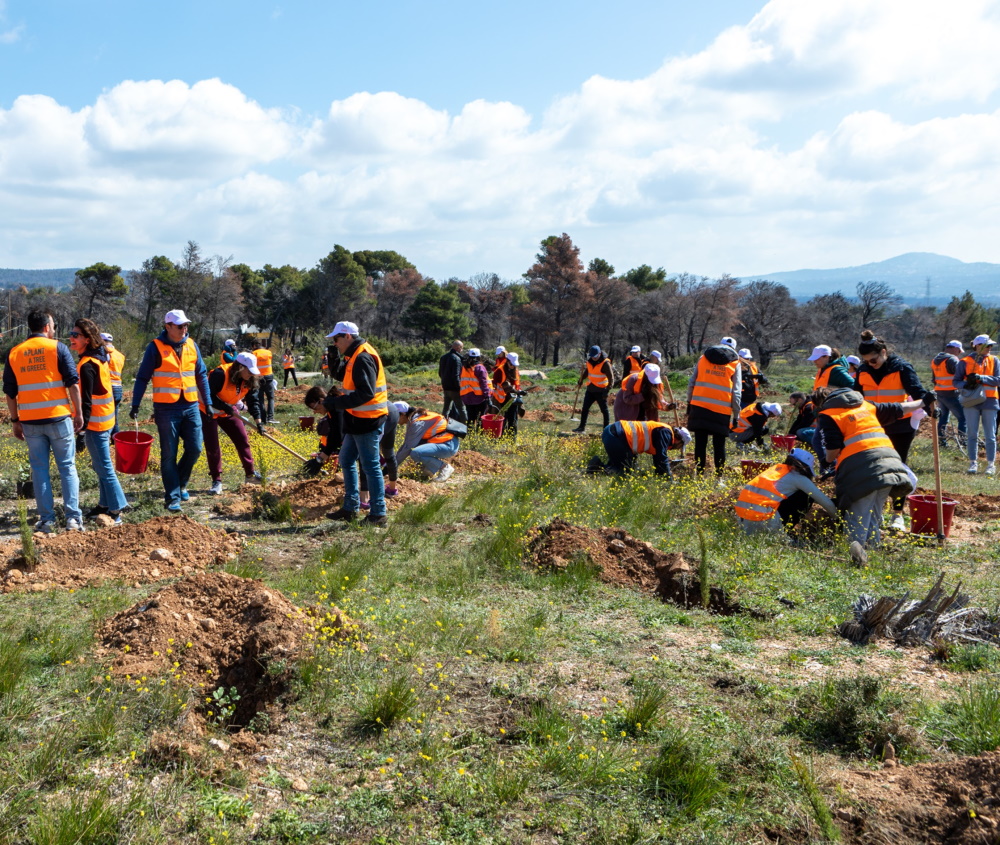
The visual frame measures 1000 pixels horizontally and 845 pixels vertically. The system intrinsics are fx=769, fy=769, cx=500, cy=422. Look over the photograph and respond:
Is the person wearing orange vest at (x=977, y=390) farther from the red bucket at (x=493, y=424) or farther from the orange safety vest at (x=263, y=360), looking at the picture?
the orange safety vest at (x=263, y=360)

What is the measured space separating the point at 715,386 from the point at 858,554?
3101 mm

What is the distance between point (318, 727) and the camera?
135 inches

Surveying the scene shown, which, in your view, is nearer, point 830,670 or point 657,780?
point 657,780

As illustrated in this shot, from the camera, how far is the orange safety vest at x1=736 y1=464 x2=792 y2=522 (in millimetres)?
6586

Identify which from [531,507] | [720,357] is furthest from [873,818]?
[720,357]

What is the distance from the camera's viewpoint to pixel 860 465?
6055 mm

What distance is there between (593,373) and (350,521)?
7.21m

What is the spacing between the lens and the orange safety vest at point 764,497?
21.6 ft

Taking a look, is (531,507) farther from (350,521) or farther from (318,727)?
(318,727)

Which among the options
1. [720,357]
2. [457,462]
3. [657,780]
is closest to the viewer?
[657,780]

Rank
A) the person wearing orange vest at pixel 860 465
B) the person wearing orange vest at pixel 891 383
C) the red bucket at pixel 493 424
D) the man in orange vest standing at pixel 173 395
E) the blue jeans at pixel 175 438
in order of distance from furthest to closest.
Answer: the red bucket at pixel 493 424 → the person wearing orange vest at pixel 891 383 → the blue jeans at pixel 175 438 → the man in orange vest standing at pixel 173 395 → the person wearing orange vest at pixel 860 465

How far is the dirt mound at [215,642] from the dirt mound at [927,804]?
253 cm

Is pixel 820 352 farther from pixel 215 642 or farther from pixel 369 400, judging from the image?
pixel 215 642

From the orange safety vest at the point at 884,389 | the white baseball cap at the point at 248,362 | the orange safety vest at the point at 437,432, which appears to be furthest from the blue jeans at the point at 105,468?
the orange safety vest at the point at 884,389
